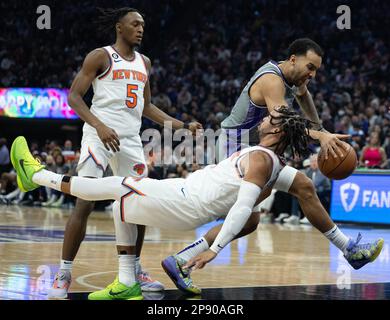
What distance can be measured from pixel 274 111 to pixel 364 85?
14191 millimetres

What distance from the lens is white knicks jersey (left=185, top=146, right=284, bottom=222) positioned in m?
5.03

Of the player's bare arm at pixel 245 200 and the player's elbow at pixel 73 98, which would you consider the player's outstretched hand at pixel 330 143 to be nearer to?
the player's bare arm at pixel 245 200

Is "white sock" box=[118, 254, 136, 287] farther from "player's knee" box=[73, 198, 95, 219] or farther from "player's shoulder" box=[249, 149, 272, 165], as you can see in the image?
"player's shoulder" box=[249, 149, 272, 165]

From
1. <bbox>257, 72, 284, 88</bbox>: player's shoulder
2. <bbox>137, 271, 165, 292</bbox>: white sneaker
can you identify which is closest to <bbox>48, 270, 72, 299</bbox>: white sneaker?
<bbox>137, 271, 165, 292</bbox>: white sneaker

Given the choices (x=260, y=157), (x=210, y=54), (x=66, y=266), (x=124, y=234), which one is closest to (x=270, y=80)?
(x=260, y=157)

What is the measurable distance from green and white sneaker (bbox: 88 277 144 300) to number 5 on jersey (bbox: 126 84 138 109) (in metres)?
1.43

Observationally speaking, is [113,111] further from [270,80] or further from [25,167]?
[270,80]

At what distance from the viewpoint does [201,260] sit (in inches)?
184

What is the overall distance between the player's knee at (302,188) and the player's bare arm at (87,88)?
1.24 meters

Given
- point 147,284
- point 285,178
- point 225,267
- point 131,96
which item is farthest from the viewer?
point 225,267

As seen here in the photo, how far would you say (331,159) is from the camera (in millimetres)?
5699

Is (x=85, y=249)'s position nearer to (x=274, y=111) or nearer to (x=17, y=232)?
(x=17, y=232)

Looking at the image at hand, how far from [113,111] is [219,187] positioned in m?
1.32

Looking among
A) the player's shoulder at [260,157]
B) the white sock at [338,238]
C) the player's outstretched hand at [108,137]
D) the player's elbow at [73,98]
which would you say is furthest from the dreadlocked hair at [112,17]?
the white sock at [338,238]
